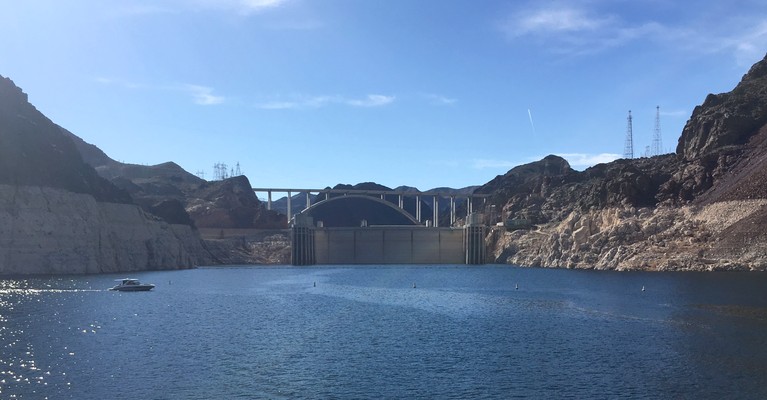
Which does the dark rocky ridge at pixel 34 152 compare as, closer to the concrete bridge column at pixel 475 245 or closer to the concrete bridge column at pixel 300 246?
the concrete bridge column at pixel 300 246

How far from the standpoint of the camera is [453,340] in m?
48.5

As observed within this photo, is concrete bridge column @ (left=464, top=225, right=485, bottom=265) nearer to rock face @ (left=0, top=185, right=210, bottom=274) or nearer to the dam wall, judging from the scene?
the dam wall

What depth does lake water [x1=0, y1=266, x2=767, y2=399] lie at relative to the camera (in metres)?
34.3

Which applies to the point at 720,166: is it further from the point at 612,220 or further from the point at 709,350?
the point at 709,350

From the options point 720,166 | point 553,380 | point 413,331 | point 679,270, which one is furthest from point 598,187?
point 553,380

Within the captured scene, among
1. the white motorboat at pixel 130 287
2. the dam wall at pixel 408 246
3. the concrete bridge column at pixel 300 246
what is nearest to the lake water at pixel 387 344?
the white motorboat at pixel 130 287

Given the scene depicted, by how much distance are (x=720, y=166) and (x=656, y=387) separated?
101 metres

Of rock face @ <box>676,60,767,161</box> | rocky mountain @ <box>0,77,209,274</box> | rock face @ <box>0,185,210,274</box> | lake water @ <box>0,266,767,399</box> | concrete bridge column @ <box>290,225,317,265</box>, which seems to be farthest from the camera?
concrete bridge column @ <box>290,225,317,265</box>

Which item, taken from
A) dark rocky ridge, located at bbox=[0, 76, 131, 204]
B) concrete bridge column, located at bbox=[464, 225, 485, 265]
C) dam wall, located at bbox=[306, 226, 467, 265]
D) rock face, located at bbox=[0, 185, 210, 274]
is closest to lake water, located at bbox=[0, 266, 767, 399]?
rock face, located at bbox=[0, 185, 210, 274]

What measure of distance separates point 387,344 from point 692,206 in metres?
84.6

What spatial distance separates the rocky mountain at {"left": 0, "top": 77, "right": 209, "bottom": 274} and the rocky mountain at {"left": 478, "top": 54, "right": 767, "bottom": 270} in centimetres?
8339

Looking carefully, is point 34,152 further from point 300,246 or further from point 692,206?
point 692,206

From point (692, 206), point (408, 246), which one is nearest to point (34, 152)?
point (692, 206)

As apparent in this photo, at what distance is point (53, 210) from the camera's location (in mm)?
102562
